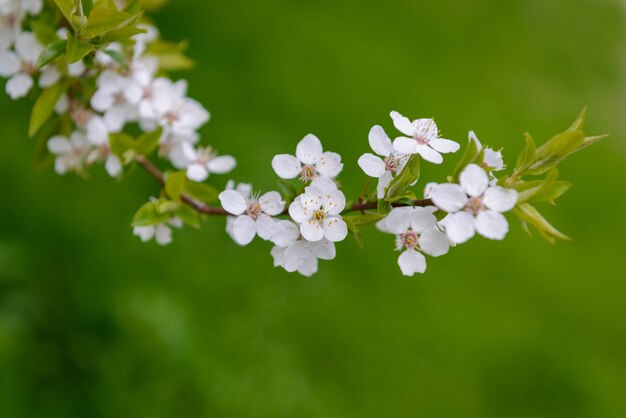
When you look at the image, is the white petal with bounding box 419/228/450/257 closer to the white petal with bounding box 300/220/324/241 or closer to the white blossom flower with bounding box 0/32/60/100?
the white petal with bounding box 300/220/324/241

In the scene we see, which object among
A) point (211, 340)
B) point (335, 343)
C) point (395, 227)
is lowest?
point (335, 343)

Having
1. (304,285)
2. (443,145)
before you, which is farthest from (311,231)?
(304,285)

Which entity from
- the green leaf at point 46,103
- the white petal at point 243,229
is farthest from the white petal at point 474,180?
the green leaf at point 46,103

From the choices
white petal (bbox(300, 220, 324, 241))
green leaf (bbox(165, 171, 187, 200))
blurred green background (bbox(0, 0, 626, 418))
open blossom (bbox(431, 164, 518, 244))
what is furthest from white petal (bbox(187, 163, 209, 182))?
blurred green background (bbox(0, 0, 626, 418))

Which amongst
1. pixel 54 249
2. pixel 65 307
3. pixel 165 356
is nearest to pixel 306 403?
pixel 165 356

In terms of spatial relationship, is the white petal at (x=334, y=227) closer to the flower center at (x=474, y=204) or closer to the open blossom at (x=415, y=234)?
the open blossom at (x=415, y=234)

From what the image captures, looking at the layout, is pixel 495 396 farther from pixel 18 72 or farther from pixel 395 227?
pixel 18 72
